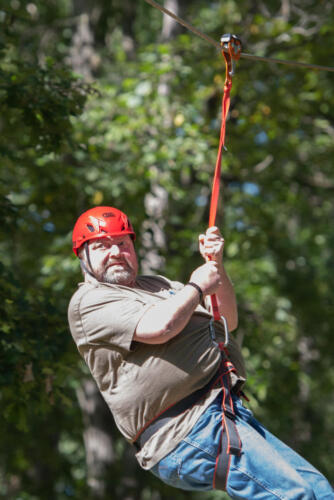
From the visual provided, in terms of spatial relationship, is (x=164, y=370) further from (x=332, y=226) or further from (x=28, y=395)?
(x=332, y=226)

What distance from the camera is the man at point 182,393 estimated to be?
3092 mm

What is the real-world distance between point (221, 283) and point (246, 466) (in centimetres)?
99

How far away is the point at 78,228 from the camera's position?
3709 mm

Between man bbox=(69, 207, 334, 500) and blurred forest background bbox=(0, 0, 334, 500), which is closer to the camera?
man bbox=(69, 207, 334, 500)

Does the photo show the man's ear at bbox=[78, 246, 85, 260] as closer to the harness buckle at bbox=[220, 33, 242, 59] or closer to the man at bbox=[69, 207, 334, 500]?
the man at bbox=[69, 207, 334, 500]

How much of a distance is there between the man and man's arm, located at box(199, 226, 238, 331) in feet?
0.62

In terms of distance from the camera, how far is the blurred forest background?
5.51 meters

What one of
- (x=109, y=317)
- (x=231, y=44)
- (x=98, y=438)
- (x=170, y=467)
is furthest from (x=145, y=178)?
(x=170, y=467)

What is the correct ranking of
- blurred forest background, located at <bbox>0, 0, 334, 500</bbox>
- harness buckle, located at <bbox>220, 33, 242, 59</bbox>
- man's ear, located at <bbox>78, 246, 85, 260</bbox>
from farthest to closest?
blurred forest background, located at <bbox>0, 0, 334, 500</bbox>, harness buckle, located at <bbox>220, 33, 242, 59</bbox>, man's ear, located at <bbox>78, 246, 85, 260</bbox>

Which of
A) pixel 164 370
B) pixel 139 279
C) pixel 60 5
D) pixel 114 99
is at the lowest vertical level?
pixel 164 370

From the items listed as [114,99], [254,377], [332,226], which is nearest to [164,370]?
[254,377]

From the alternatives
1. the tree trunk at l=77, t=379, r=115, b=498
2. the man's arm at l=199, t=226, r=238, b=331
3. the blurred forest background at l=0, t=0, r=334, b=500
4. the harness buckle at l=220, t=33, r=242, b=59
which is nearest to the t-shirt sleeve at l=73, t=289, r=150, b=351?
the man's arm at l=199, t=226, r=238, b=331

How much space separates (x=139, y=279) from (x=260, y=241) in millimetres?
6004

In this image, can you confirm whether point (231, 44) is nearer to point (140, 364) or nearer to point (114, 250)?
point (114, 250)
